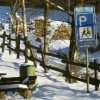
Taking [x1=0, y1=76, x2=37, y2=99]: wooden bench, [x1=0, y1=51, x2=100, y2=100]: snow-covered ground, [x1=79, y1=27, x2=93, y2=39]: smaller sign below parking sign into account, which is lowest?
[x1=0, y1=51, x2=100, y2=100]: snow-covered ground

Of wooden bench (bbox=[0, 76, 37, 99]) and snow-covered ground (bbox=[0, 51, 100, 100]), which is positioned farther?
snow-covered ground (bbox=[0, 51, 100, 100])

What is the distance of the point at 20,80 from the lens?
448 inches

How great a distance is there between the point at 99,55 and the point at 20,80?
617 inches

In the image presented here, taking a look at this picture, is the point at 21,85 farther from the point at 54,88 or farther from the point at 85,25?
the point at 85,25

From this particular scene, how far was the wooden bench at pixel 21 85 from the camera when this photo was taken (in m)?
11.0

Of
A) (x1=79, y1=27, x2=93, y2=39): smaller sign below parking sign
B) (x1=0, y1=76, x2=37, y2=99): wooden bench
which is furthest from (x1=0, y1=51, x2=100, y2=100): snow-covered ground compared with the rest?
(x1=79, y1=27, x2=93, y2=39): smaller sign below parking sign

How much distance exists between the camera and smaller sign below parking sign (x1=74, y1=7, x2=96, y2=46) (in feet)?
38.5

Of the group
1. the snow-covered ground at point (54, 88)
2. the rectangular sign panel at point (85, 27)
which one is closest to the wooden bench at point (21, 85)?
the snow-covered ground at point (54, 88)

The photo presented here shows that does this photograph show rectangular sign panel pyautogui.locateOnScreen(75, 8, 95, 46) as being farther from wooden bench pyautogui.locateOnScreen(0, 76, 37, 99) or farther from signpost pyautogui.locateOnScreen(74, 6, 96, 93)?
wooden bench pyautogui.locateOnScreen(0, 76, 37, 99)

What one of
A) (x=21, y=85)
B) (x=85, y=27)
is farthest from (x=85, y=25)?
(x=21, y=85)

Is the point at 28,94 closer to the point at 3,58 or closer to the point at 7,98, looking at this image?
the point at 7,98

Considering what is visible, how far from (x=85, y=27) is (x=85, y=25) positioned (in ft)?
0.25

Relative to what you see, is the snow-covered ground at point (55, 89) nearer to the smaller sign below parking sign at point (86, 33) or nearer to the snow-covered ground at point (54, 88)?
the snow-covered ground at point (54, 88)

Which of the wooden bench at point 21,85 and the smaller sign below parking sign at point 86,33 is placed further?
the smaller sign below parking sign at point 86,33
